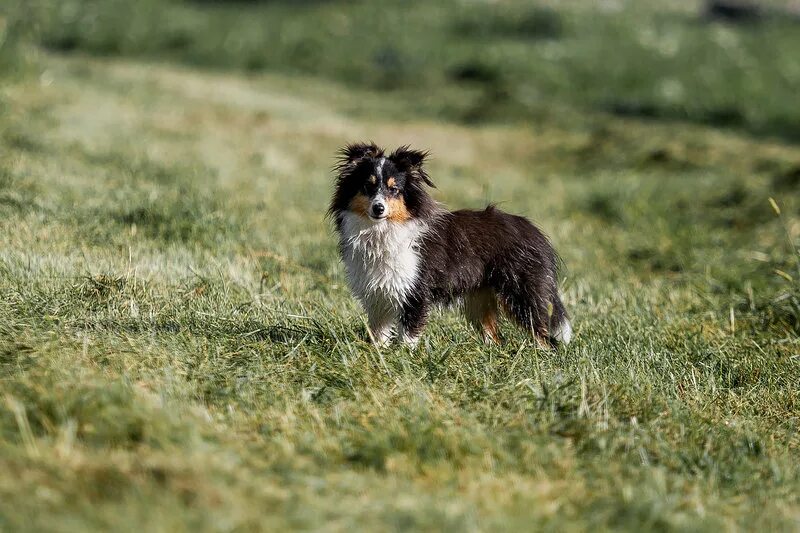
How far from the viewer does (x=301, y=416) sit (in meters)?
3.54

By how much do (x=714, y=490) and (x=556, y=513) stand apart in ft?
2.31

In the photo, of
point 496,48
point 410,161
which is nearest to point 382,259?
point 410,161

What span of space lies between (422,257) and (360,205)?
41 cm

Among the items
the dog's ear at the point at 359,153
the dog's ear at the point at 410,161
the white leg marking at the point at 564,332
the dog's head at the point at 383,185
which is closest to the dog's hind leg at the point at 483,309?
the white leg marking at the point at 564,332

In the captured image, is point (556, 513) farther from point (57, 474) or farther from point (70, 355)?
point (70, 355)

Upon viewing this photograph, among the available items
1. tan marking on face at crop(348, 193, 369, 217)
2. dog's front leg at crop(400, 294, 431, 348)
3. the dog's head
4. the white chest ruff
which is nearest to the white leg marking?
dog's front leg at crop(400, 294, 431, 348)

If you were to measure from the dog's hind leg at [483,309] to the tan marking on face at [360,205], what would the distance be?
737 mm

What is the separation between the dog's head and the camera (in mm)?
4676

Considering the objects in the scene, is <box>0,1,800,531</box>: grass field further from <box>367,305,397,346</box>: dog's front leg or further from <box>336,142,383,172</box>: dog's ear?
<box>336,142,383,172</box>: dog's ear

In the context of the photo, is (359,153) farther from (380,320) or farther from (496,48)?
(496,48)

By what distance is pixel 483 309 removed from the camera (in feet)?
16.7

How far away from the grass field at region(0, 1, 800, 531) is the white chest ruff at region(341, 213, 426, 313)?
16 centimetres

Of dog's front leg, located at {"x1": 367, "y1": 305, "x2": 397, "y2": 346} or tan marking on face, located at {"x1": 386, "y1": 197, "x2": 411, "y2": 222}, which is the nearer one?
tan marking on face, located at {"x1": 386, "y1": 197, "x2": 411, "y2": 222}

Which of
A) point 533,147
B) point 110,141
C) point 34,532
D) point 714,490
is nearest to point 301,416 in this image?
point 34,532
